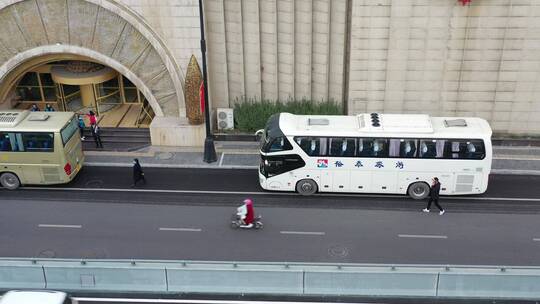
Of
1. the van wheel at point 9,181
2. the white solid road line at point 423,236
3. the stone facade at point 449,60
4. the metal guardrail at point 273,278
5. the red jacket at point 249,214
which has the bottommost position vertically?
the white solid road line at point 423,236

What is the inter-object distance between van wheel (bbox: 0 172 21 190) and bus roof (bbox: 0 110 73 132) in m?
1.90

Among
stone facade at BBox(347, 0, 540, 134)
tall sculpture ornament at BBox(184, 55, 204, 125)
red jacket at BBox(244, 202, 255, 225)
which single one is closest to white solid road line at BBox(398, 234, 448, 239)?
red jacket at BBox(244, 202, 255, 225)

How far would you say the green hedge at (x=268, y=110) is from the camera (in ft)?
86.4

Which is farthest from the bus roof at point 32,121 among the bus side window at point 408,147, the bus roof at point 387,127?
the bus side window at point 408,147

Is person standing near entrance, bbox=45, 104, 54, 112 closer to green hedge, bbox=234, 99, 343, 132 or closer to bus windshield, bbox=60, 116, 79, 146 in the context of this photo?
bus windshield, bbox=60, 116, 79, 146

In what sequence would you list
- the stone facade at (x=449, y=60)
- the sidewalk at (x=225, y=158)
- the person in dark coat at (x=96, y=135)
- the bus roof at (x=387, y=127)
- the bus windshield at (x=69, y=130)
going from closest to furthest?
A: the bus roof at (x=387, y=127) < the bus windshield at (x=69, y=130) < the stone facade at (x=449, y=60) < the sidewalk at (x=225, y=158) < the person in dark coat at (x=96, y=135)

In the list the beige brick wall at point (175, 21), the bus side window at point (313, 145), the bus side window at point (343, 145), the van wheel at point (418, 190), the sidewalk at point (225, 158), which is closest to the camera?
the bus side window at point (343, 145)

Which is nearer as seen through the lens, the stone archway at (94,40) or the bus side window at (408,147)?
the bus side window at (408,147)

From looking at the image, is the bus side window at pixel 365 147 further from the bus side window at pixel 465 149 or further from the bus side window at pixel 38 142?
the bus side window at pixel 38 142

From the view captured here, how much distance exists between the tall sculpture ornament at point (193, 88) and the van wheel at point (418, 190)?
9.86 m

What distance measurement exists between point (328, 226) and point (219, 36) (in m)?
10.5

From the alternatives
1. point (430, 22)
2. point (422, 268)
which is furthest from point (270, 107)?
point (422, 268)

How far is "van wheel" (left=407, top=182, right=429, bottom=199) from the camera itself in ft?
70.4

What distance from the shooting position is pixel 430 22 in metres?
24.3
